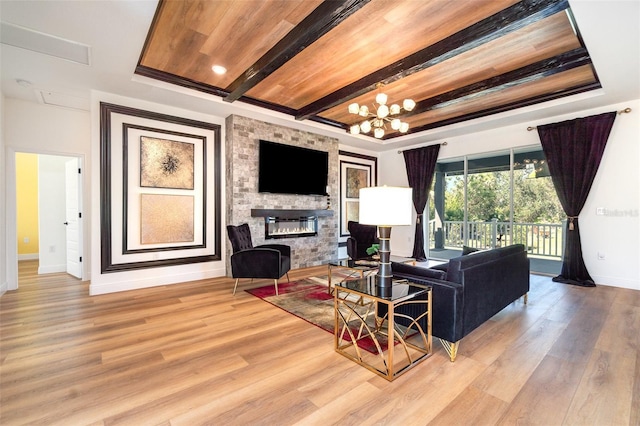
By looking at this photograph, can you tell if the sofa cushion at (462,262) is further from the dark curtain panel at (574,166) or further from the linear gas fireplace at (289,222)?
the linear gas fireplace at (289,222)

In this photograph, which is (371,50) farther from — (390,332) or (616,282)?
(616,282)

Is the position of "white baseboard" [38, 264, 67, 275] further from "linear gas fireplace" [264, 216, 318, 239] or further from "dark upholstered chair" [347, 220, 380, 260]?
"dark upholstered chair" [347, 220, 380, 260]

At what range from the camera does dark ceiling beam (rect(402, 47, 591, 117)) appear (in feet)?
10.4

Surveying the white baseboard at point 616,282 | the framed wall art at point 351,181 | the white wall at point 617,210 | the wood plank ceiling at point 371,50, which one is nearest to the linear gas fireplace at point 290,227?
the framed wall art at point 351,181

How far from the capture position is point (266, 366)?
2.11 meters

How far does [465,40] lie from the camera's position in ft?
9.00

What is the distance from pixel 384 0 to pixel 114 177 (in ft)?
13.1

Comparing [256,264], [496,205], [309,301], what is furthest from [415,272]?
[496,205]

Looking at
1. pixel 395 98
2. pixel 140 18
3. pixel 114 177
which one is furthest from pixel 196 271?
pixel 395 98

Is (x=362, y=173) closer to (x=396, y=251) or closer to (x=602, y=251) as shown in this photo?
(x=396, y=251)

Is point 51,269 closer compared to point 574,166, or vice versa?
point 574,166

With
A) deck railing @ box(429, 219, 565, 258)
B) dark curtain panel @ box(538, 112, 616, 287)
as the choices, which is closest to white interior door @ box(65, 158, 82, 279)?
deck railing @ box(429, 219, 565, 258)

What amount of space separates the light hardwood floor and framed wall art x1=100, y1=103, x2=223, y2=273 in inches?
45.3

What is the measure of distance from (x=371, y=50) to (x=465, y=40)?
0.92 m
